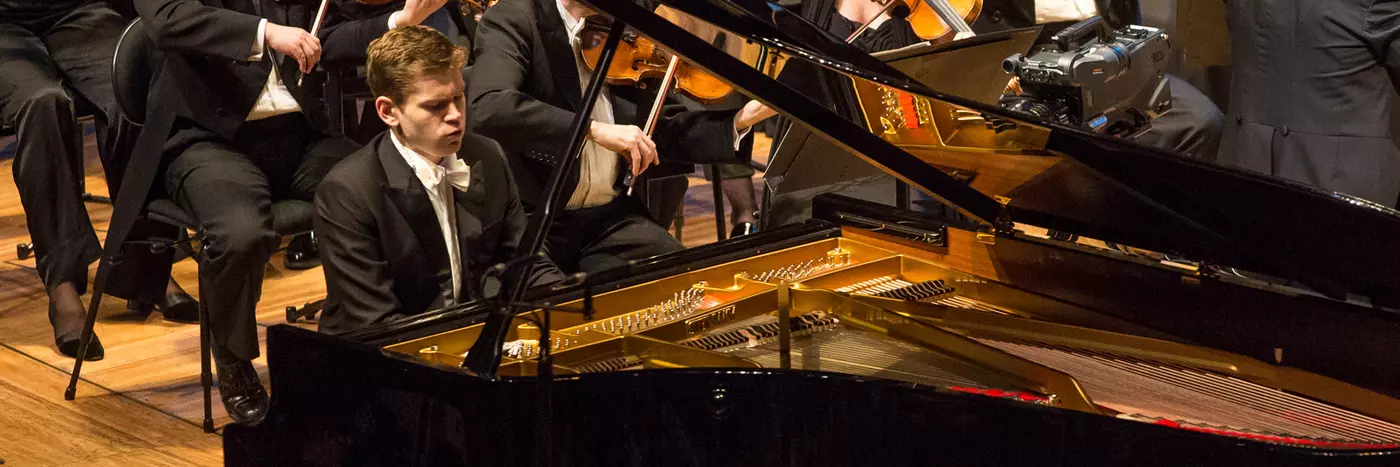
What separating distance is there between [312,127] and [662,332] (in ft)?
5.86

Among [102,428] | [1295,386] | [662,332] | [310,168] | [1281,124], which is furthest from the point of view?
[1281,124]

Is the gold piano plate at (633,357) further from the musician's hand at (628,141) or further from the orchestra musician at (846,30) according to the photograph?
the orchestra musician at (846,30)

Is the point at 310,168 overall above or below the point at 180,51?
below

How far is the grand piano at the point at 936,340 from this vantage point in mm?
2031

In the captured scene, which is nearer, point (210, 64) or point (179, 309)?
point (210, 64)

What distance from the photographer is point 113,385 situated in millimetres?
3811

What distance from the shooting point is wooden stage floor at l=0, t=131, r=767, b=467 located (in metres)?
3.37

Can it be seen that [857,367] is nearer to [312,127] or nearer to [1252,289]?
[1252,289]

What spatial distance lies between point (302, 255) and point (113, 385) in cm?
121

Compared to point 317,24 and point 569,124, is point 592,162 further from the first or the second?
point 317,24

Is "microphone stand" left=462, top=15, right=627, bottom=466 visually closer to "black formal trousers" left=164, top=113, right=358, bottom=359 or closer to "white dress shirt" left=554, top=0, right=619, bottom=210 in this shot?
"white dress shirt" left=554, top=0, right=619, bottom=210

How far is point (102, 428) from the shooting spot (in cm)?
351

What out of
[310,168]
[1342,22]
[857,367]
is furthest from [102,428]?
[1342,22]

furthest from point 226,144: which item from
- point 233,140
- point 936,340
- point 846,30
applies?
point 936,340
